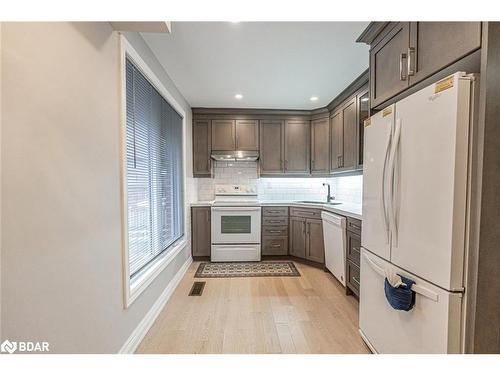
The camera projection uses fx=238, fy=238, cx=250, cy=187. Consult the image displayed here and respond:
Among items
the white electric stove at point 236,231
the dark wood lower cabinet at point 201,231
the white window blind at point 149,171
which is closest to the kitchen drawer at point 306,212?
the white electric stove at point 236,231

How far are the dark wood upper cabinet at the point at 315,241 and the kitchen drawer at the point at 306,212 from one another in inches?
2.3

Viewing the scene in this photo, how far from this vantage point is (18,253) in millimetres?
848

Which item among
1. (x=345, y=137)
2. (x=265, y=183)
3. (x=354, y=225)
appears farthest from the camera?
(x=265, y=183)

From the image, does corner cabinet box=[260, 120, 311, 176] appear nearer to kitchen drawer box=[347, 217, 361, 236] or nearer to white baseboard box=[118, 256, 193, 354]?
kitchen drawer box=[347, 217, 361, 236]

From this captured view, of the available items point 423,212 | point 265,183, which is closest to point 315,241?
point 265,183

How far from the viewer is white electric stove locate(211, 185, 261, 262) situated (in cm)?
367

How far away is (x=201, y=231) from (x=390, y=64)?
3143 millimetres

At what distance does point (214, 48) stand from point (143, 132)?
0.97 m

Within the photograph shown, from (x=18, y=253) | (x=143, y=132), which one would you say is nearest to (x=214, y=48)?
(x=143, y=132)

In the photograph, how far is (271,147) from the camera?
406 centimetres

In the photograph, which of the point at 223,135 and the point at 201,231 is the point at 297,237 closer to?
the point at 201,231

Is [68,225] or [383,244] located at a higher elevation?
[68,225]

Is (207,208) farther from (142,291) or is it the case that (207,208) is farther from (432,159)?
(432,159)

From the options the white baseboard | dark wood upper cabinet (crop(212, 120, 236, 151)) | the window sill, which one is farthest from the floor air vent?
dark wood upper cabinet (crop(212, 120, 236, 151))
